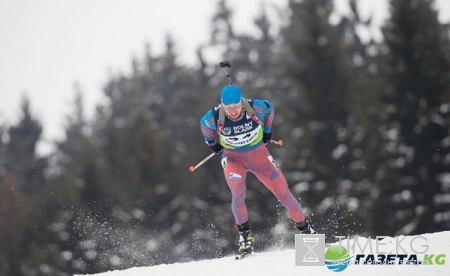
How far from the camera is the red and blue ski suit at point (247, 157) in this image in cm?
745

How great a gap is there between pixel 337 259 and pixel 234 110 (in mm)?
2540

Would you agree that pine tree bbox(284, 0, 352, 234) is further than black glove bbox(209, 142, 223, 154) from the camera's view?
Yes

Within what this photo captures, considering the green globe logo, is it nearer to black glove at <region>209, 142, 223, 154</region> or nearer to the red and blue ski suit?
the red and blue ski suit

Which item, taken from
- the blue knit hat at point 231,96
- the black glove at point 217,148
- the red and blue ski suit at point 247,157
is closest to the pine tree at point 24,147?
the black glove at point 217,148

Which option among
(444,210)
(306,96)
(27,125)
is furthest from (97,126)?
(444,210)

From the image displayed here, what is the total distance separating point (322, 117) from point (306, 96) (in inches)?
50.0

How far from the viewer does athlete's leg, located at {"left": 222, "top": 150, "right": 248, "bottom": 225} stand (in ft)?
24.7

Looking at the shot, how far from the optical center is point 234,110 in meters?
7.21

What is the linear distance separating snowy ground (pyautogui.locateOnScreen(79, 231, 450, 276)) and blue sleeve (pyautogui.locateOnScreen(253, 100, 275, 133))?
2013 mm

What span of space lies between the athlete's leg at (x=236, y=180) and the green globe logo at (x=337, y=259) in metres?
1.64

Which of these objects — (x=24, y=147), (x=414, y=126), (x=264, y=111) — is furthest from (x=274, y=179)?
(x=24, y=147)

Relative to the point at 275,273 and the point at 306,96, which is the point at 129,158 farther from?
the point at 275,273

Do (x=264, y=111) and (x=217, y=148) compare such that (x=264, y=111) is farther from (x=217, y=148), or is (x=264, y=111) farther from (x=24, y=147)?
(x=24, y=147)

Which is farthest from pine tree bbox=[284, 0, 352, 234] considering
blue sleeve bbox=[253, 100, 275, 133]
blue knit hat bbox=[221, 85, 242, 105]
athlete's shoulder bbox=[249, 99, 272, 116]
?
blue knit hat bbox=[221, 85, 242, 105]
